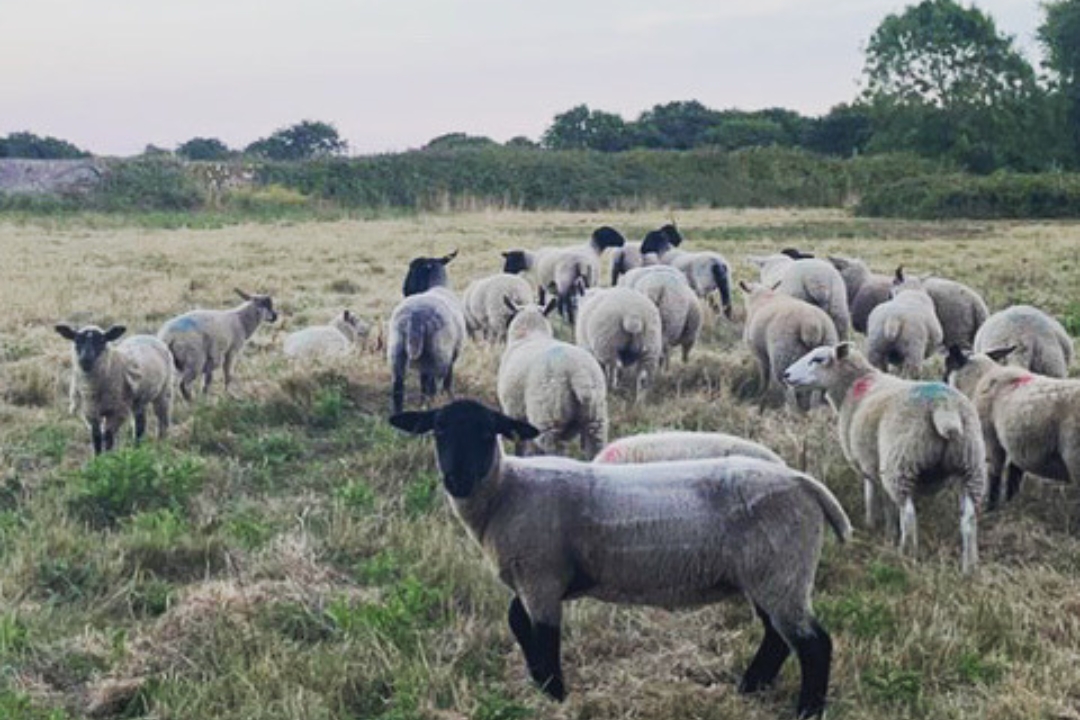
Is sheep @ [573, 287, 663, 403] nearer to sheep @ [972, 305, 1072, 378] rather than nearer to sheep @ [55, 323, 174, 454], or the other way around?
sheep @ [972, 305, 1072, 378]

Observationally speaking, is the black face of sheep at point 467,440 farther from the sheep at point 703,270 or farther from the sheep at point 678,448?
the sheep at point 703,270

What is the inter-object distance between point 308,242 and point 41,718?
22.2 m

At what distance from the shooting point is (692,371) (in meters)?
11.8

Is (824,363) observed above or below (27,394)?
above

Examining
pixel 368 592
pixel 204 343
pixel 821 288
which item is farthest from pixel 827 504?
pixel 204 343

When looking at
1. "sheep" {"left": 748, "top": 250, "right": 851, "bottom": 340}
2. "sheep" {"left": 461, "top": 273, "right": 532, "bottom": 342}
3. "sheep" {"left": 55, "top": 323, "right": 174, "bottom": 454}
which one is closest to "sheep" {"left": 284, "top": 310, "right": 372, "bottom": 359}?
"sheep" {"left": 461, "top": 273, "right": 532, "bottom": 342}

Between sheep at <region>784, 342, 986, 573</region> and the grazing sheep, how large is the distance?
0.63m

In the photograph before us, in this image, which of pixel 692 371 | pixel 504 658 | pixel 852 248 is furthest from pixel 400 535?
pixel 852 248

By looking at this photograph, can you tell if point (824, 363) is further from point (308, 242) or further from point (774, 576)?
point (308, 242)

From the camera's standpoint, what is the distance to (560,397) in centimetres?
838

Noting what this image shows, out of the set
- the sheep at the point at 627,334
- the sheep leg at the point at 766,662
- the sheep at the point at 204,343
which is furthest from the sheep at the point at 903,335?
the sheep at the point at 204,343

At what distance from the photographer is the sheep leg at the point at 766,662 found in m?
5.33

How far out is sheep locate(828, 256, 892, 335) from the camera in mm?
13219

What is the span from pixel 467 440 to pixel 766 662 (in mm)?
1566
